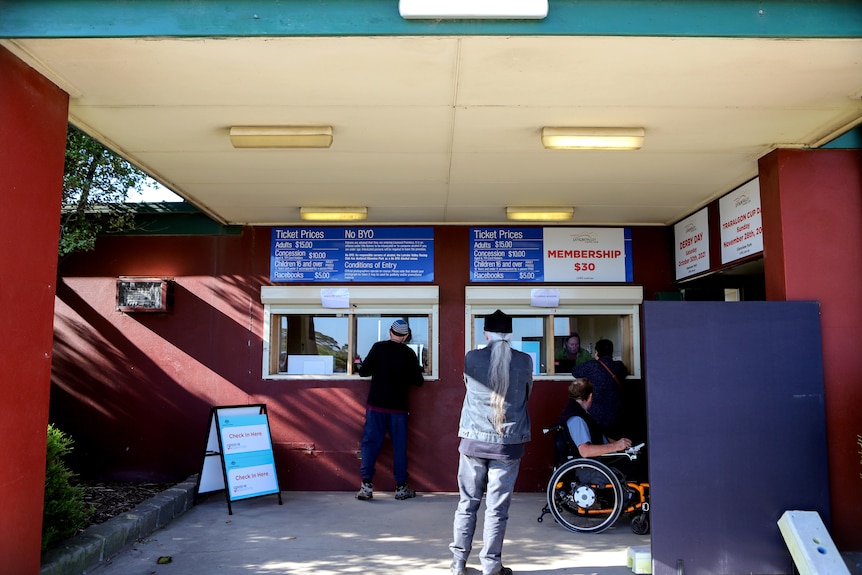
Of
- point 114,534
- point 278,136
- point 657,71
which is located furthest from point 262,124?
point 114,534

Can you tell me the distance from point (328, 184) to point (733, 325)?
3.32 m

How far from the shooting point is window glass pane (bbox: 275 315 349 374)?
716 cm

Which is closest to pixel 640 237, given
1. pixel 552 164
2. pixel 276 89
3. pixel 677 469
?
pixel 552 164

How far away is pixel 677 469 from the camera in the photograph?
4.07m

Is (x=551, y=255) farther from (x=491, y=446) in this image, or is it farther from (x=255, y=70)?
(x=255, y=70)

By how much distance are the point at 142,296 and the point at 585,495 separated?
4728 millimetres

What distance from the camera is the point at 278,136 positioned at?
4492 millimetres

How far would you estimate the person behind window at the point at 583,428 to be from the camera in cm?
540

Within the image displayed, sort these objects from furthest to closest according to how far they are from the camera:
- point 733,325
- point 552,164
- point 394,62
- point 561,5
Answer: point 552,164
point 733,325
point 394,62
point 561,5

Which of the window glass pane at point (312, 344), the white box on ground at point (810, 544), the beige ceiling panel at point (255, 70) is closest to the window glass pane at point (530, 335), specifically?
the window glass pane at point (312, 344)

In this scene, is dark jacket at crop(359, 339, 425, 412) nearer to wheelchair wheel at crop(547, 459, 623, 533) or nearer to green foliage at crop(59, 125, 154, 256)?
wheelchair wheel at crop(547, 459, 623, 533)

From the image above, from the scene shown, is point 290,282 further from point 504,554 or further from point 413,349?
point 504,554

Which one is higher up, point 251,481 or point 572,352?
point 572,352

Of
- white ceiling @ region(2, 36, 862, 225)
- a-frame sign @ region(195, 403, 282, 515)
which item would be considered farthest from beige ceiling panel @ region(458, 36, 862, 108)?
a-frame sign @ region(195, 403, 282, 515)
